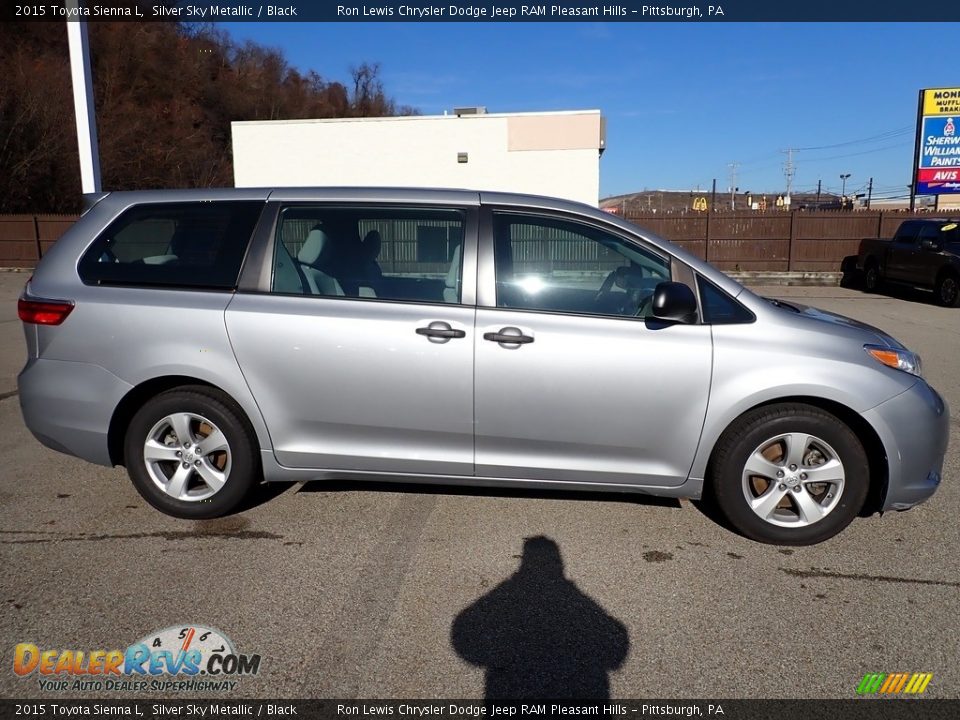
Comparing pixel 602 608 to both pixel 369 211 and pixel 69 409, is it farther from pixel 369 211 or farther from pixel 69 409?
pixel 69 409

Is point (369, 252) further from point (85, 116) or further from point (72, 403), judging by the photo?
point (85, 116)

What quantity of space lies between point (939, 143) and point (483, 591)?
27.6 metres

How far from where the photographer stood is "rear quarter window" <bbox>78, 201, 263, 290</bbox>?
12.8 feet

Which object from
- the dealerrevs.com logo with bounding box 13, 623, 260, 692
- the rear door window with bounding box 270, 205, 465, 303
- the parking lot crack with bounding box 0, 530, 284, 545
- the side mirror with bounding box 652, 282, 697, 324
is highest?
the rear door window with bounding box 270, 205, 465, 303

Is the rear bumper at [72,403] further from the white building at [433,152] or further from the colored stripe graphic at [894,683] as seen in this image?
the white building at [433,152]

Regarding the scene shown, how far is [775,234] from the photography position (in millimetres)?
21109

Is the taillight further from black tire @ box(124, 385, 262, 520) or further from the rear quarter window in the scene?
black tire @ box(124, 385, 262, 520)

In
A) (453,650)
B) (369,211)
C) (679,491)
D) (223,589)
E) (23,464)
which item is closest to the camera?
(453,650)

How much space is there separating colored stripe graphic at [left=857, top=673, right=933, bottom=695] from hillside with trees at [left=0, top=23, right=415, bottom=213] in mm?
34698

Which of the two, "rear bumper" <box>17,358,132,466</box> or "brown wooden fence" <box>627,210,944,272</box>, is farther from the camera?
"brown wooden fence" <box>627,210,944,272</box>

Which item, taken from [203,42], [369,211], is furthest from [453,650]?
[203,42]

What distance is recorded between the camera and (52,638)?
9.37 feet

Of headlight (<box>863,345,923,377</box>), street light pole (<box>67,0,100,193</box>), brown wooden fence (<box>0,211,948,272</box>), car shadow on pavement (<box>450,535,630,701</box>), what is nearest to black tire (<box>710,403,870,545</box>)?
headlight (<box>863,345,923,377</box>)

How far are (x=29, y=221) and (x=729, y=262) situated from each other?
21983 mm
